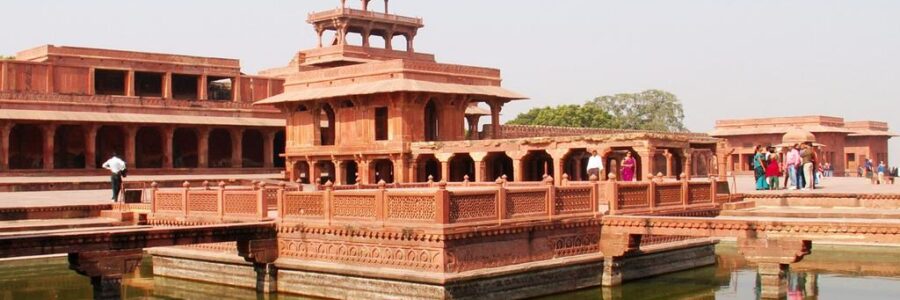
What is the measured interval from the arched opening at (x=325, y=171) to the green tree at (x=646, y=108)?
142ft

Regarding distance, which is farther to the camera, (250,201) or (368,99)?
(368,99)

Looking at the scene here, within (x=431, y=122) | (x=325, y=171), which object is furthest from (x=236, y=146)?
(x=431, y=122)

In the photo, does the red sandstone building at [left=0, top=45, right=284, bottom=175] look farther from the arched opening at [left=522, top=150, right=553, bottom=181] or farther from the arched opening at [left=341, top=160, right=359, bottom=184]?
the arched opening at [left=522, top=150, right=553, bottom=181]

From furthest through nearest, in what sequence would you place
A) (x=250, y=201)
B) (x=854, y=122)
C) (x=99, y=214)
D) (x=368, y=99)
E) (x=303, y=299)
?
(x=854, y=122)
(x=368, y=99)
(x=99, y=214)
(x=250, y=201)
(x=303, y=299)

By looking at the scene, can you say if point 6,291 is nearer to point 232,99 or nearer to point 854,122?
point 232,99

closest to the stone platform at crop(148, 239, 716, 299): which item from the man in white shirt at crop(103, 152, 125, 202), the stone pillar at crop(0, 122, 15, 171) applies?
the man in white shirt at crop(103, 152, 125, 202)

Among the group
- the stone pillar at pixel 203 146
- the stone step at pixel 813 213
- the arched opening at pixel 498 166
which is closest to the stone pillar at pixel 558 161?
the arched opening at pixel 498 166

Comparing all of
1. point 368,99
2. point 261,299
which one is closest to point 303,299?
point 261,299

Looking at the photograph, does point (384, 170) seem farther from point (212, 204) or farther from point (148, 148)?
point (212, 204)

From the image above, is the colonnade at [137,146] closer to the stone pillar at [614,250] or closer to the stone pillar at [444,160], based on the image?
the stone pillar at [444,160]

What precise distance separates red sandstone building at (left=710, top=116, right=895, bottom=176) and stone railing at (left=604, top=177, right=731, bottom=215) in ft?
102

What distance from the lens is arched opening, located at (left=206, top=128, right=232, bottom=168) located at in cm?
4134

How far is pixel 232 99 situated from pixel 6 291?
78.4 ft

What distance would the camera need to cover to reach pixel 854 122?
55.8m
